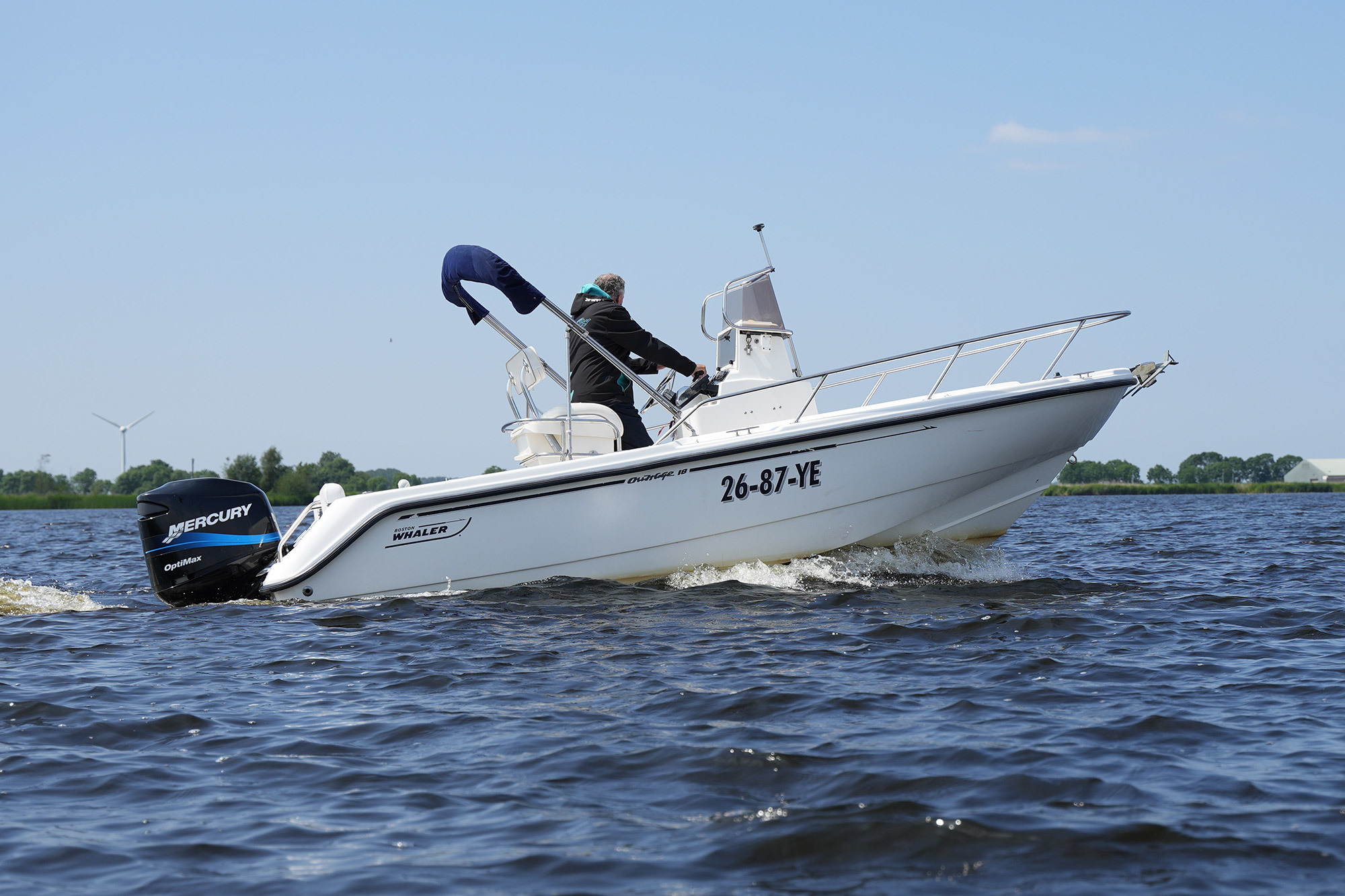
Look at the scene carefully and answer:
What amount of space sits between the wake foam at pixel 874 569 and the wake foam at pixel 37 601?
455 cm

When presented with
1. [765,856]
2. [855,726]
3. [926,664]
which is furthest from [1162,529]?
[765,856]

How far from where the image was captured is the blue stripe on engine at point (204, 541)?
738 centimetres

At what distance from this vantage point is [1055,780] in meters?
3.32

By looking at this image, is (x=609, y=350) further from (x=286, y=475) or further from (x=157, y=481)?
(x=157, y=481)

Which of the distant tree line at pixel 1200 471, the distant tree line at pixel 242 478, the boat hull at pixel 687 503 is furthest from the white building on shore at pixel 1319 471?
the boat hull at pixel 687 503

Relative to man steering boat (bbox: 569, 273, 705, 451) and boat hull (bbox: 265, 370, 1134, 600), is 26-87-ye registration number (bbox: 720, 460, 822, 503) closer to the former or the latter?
boat hull (bbox: 265, 370, 1134, 600)

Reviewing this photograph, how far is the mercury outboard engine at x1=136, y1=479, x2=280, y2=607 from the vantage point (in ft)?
24.2

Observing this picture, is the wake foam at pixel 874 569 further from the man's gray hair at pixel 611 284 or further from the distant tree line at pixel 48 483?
the distant tree line at pixel 48 483

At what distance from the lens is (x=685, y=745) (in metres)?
3.77

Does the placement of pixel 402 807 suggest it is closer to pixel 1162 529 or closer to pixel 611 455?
pixel 611 455

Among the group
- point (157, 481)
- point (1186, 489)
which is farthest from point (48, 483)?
point (1186, 489)

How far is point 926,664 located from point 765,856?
2.37 metres

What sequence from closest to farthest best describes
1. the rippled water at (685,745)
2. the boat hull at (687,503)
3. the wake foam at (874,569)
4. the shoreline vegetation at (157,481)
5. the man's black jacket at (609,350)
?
the rippled water at (685,745)
the boat hull at (687,503)
the wake foam at (874,569)
the man's black jacket at (609,350)
the shoreline vegetation at (157,481)

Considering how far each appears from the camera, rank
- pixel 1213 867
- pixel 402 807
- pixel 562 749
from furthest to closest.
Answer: pixel 562 749 → pixel 402 807 → pixel 1213 867
